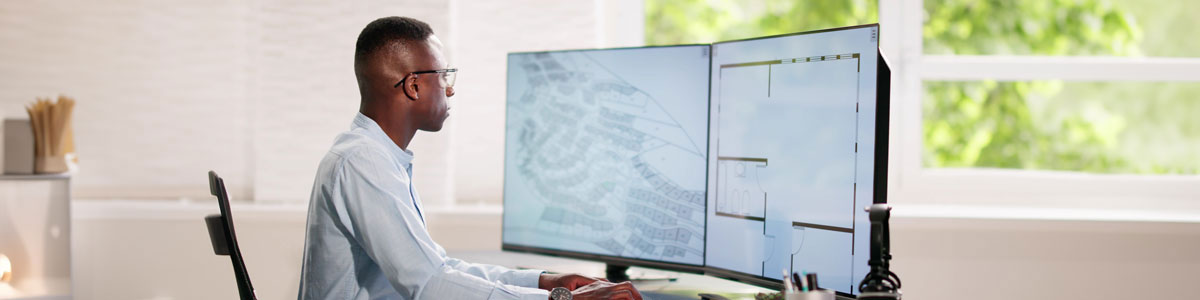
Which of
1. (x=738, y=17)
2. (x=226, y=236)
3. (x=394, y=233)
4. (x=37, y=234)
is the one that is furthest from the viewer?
(x=738, y=17)

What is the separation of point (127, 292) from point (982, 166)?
2826mm

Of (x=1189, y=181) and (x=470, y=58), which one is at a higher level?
(x=470, y=58)

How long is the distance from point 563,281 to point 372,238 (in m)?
0.41

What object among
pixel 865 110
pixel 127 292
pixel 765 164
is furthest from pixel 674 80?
pixel 127 292

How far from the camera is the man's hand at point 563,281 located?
162 cm

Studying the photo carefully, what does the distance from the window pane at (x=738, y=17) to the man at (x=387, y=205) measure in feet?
4.98

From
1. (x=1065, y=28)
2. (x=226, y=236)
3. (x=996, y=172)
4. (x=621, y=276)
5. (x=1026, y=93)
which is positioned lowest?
(x=621, y=276)

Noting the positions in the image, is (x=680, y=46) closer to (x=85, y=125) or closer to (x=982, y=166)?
(x=982, y=166)

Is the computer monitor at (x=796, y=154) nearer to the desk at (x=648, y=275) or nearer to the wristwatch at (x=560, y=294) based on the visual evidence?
the desk at (x=648, y=275)

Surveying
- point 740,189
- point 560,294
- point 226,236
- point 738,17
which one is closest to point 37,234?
point 226,236

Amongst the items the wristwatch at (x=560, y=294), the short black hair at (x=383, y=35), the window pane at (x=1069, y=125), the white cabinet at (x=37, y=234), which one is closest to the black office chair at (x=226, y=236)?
the short black hair at (x=383, y=35)

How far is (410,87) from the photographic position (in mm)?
1545

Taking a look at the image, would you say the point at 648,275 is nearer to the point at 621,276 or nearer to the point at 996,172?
the point at 621,276

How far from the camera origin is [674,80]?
6.43 ft
